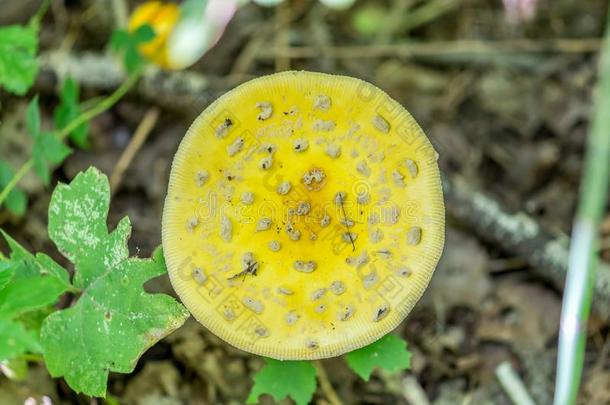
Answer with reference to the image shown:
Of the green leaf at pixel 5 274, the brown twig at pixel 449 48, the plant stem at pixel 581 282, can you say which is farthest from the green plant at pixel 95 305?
the brown twig at pixel 449 48

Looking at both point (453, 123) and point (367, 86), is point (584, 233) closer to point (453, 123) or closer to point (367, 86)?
point (367, 86)

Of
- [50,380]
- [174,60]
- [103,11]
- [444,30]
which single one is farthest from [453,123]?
[50,380]

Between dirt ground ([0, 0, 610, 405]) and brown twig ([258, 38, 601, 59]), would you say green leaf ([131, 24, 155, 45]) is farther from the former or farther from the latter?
brown twig ([258, 38, 601, 59])

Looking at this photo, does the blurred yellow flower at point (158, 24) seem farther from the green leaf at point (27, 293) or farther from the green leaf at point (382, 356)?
the green leaf at point (382, 356)

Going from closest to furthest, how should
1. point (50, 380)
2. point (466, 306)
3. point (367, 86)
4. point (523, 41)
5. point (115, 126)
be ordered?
point (367, 86), point (50, 380), point (466, 306), point (115, 126), point (523, 41)

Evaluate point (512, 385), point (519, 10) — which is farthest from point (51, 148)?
point (519, 10)

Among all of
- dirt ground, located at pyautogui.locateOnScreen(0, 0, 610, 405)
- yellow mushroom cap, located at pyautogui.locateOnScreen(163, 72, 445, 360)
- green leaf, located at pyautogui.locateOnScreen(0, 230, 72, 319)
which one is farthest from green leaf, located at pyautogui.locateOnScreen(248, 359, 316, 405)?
green leaf, located at pyautogui.locateOnScreen(0, 230, 72, 319)
